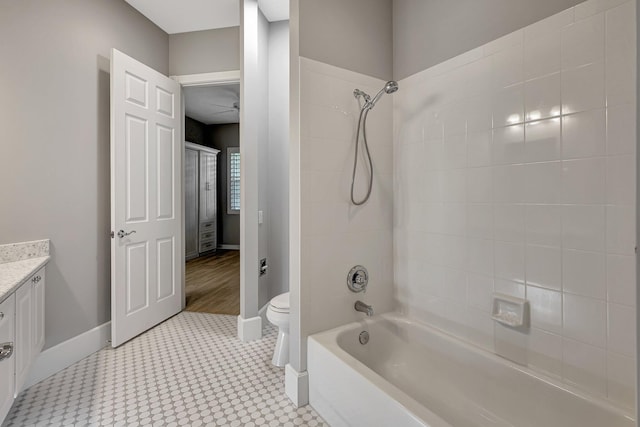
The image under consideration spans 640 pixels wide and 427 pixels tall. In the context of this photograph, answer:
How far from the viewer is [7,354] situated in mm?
1172

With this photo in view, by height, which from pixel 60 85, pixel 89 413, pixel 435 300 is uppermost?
pixel 60 85

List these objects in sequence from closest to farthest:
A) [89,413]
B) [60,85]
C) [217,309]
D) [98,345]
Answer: [89,413]
[60,85]
[98,345]
[217,309]

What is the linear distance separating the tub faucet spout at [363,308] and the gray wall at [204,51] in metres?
2.36

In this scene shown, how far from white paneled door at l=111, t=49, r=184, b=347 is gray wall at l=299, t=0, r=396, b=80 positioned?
62.0 inches

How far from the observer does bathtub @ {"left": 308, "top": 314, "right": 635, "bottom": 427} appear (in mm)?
1146

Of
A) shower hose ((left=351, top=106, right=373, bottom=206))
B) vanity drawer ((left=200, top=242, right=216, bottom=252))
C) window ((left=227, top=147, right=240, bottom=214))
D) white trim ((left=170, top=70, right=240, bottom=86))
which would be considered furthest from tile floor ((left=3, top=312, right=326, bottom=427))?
window ((left=227, top=147, right=240, bottom=214))

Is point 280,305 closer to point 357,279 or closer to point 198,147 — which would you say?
point 357,279

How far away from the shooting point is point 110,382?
6.13 feet

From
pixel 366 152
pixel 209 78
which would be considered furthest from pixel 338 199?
pixel 209 78

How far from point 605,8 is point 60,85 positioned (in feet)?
9.57

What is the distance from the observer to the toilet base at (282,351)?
2.05 metres

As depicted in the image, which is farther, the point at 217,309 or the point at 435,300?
the point at 217,309

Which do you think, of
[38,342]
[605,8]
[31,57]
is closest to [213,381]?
[38,342]

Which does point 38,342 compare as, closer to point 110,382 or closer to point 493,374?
point 110,382
